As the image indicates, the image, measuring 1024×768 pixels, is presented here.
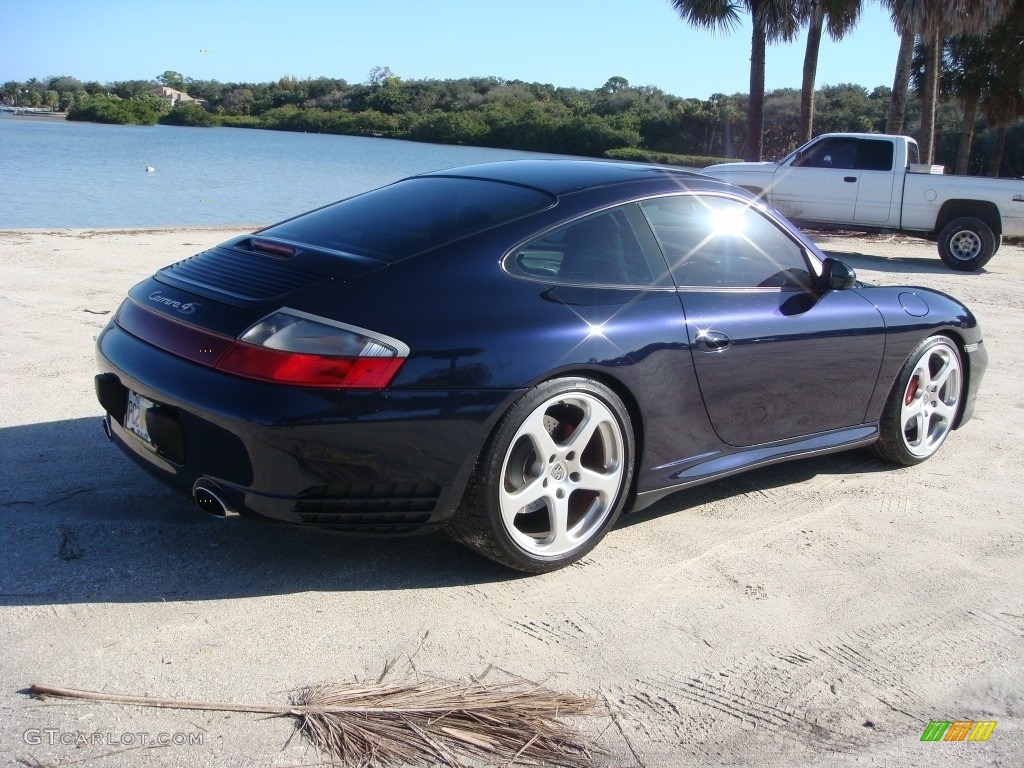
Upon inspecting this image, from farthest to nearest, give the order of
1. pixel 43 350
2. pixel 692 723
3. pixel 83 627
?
pixel 43 350, pixel 83 627, pixel 692 723

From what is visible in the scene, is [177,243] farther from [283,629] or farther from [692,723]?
[692,723]

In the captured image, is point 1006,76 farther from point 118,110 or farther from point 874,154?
point 118,110

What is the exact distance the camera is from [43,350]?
610cm

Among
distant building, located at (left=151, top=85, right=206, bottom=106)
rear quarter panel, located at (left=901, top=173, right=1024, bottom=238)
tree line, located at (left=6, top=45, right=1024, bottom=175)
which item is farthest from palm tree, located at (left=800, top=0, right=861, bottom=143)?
distant building, located at (left=151, top=85, right=206, bottom=106)

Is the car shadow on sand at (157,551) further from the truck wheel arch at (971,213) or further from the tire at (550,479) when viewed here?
the truck wheel arch at (971,213)

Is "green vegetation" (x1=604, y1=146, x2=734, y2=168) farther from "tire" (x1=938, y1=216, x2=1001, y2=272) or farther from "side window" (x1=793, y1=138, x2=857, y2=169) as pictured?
"tire" (x1=938, y1=216, x2=1001, y2=272)

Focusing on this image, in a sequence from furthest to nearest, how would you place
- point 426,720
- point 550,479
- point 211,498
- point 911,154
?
point 911,154 < point 550,479 < point 211,498 < point 426,720

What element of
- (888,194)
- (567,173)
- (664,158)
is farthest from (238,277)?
(664,158)

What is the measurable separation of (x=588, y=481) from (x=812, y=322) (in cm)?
140

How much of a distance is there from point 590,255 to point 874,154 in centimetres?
1235

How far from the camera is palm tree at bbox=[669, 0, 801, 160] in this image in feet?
72.6

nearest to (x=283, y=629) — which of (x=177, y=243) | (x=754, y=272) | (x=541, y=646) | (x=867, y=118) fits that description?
(x=541, y=646)

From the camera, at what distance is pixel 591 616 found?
10.5 feet

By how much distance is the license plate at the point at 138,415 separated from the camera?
3248 mm
